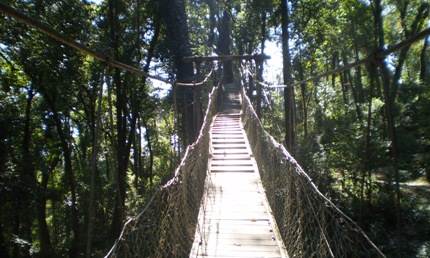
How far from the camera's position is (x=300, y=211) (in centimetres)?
261

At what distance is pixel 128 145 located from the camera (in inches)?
395

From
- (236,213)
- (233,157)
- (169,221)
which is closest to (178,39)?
(233,157)

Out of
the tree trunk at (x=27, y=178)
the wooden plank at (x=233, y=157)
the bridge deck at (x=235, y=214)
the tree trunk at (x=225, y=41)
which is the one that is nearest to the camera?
the bridge deck at (x=235, y=214)

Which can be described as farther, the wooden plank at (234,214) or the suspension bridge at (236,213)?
the wooden plank at (234,214)

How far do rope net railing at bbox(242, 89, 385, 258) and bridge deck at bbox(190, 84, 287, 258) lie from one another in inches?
4.5

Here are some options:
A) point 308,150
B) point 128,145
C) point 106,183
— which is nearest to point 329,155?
point 308,150

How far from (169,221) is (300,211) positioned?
99cm

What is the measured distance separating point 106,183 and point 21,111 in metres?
4.70

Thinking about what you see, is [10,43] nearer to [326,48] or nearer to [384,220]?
[384,220]

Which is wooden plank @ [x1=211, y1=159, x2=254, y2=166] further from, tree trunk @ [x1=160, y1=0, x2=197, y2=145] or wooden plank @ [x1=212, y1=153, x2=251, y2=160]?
tree trunk @ [x1=160, y1=0, x2=197, y2=145]

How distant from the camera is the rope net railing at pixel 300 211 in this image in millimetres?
1724

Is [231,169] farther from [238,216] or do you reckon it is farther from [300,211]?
[300,211]

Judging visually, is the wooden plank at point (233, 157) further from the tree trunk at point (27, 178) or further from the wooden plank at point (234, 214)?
the tree trunk at point (27, 178)

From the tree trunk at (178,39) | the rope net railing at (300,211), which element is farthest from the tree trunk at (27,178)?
the rope net railing at (300,211)
